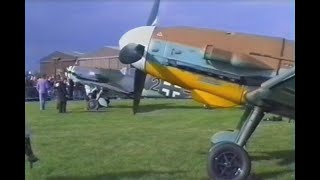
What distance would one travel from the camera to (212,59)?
3.10 metres

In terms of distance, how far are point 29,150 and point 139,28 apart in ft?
2.60

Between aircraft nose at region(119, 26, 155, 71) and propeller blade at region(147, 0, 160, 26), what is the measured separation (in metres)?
0.03

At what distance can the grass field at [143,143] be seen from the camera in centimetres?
304

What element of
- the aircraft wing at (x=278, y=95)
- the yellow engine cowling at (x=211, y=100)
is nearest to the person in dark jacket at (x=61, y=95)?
the yellow engine cowling at (x=211, y=100)

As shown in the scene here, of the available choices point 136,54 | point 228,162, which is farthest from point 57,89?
point 228,162

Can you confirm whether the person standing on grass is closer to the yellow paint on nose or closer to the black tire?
the yellow paint on nose

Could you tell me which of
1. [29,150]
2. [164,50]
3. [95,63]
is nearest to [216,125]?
[164,50]

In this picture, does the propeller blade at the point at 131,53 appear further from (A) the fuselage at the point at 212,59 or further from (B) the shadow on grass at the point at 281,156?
(B) the shadow on grass at the point at 281,156

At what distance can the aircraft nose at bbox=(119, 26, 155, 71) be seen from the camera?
298cm

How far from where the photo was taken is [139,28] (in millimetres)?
3000

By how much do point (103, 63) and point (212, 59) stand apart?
544 millimetres

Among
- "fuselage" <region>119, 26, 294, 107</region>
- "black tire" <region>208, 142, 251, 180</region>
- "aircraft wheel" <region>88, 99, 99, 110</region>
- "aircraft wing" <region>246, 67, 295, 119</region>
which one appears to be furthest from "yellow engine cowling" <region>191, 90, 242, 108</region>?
"aircraft wheel" <region>88, 99, 99, 110</region>

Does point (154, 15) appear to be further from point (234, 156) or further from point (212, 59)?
point (234, 156)

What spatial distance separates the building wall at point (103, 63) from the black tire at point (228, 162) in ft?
2.07
